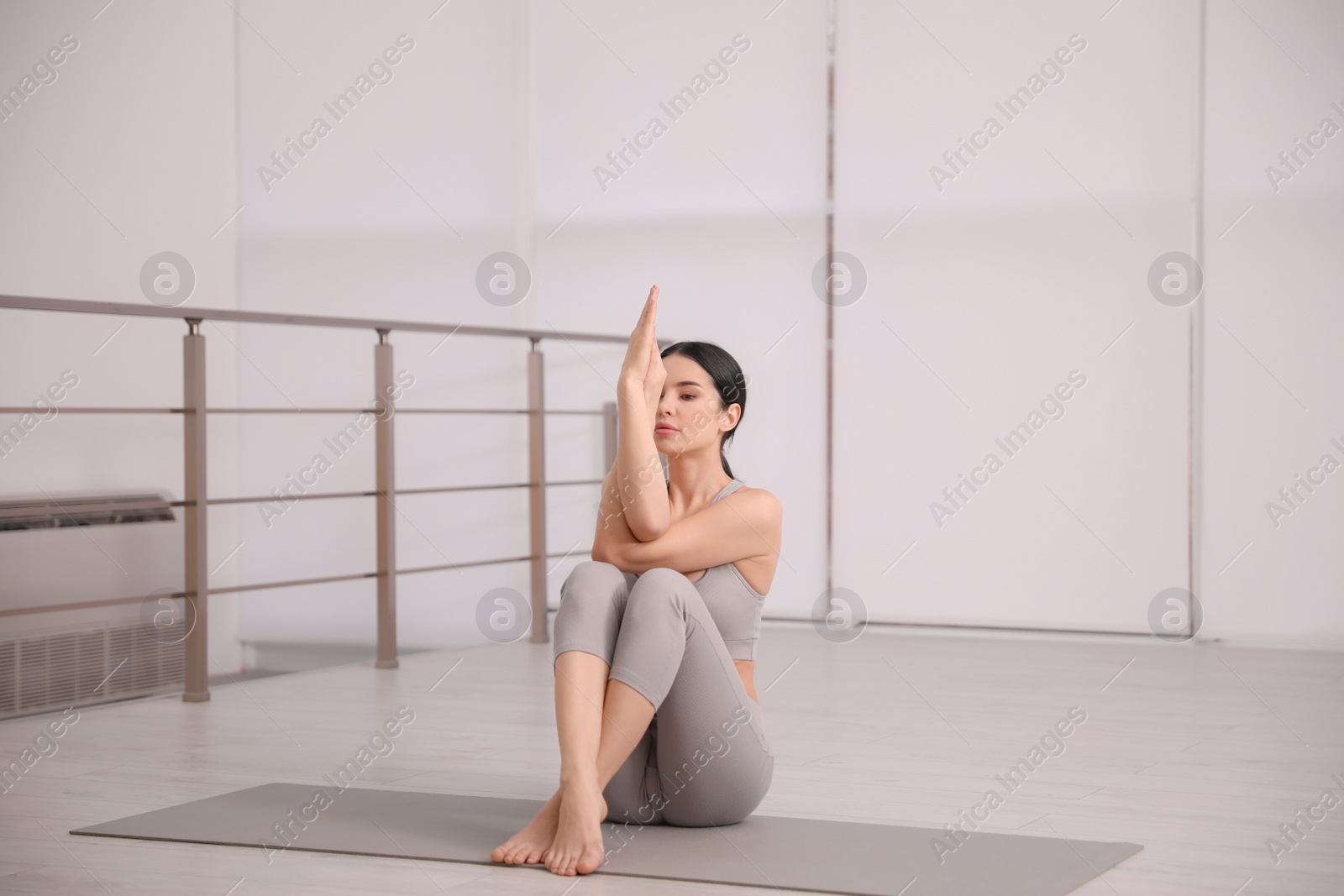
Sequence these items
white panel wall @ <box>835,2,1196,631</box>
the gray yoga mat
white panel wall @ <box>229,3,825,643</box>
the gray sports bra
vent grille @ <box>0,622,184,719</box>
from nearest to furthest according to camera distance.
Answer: the gray yoga mat < the gray sports bra < vent grille @ <box>0,622,184,719</box> < white panel wall @ <box>835,2,1196,631</box> < white panel wall @ <box>229,3,825,643</box>

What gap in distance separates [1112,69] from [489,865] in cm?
342

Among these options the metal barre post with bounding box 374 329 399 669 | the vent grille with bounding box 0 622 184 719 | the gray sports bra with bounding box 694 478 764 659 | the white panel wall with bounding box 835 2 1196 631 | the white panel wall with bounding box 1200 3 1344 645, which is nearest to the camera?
the gray sports bra with bounding box 694 478 764 659

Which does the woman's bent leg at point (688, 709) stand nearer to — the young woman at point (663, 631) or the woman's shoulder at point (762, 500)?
the young woman at point (663, 631)

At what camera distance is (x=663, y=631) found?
181 cm

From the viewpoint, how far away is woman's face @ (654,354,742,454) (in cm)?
201

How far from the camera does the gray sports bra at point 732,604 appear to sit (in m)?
2.00

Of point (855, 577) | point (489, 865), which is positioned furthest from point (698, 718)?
point (855, 577)

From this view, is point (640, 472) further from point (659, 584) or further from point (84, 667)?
point (84, 667)

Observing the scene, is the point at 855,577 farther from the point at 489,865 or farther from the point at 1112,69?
the point at 489,865

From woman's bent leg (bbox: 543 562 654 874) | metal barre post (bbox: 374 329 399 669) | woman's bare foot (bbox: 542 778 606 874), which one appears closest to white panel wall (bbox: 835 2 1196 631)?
metal barre post (bbox: 374 329 399 669)

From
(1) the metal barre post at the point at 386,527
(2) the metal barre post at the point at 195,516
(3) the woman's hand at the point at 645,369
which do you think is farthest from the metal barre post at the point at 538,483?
(3) the woman's hand at the point at 645,369

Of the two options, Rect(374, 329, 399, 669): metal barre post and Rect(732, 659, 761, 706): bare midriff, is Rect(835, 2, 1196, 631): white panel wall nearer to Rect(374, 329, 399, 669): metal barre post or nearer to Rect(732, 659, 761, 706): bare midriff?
Rect(374, 329, 399, 669): metal barre post


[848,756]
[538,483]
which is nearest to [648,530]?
[848,756]

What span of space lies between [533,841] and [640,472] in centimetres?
52
